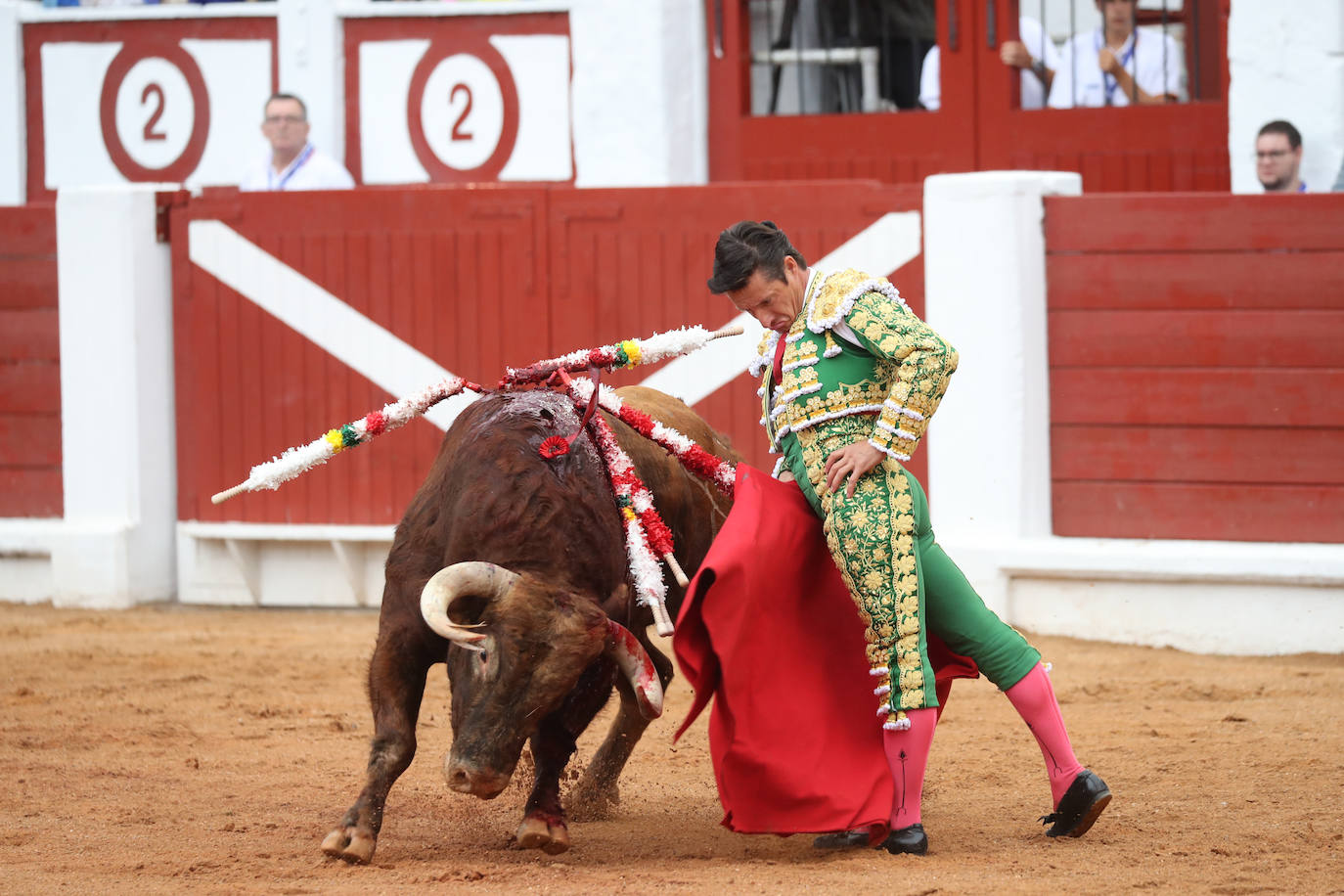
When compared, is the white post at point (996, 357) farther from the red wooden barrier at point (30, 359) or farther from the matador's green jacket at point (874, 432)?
the red wooden barrier at point (30, 359)

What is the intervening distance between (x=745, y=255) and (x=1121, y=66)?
4.83 metres

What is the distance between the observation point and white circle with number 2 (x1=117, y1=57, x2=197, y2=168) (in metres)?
8.93

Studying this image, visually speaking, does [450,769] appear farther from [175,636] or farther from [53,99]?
[53,99]

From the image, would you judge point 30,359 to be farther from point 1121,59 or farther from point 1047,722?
point 1047,722

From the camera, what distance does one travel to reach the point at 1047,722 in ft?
11.9

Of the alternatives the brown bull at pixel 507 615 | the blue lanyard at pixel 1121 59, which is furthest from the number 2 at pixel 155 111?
the brown bull at pixel 507 615

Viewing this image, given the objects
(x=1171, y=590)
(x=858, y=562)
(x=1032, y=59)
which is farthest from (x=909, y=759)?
(x=1032, y=59)

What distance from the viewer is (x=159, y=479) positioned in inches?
285

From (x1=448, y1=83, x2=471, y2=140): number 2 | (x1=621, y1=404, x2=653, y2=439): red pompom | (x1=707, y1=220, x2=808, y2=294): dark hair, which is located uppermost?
(x1=448, y1=83, x2=471, y2=140): number 2

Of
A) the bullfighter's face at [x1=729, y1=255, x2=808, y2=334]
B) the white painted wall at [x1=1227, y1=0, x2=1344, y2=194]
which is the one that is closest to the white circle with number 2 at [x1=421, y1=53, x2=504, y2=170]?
the white painted wall at [x1=1227, y1=0, x2=1344, y2=194]

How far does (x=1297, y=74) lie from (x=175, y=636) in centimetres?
483

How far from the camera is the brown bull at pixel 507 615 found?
332cm

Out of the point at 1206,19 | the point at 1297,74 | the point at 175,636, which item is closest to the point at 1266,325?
the point at 1297,74

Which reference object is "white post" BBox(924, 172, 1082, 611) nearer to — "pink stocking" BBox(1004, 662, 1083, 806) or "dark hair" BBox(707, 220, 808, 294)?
"pink stocking" BBox(1004, 662, 1083, 806)
